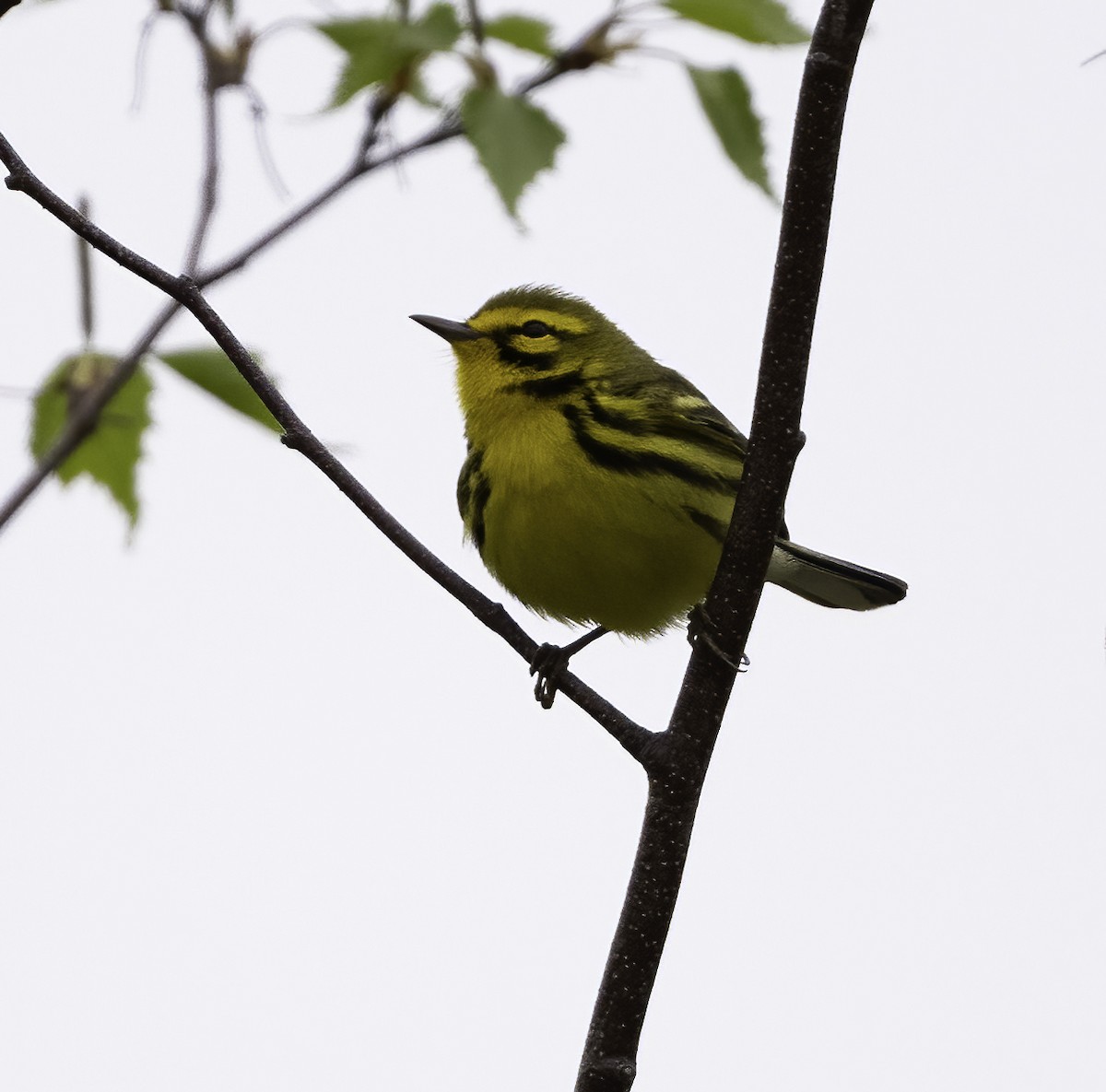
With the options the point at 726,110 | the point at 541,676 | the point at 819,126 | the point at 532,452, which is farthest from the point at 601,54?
the point at 541,676

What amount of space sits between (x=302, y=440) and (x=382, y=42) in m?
0.74

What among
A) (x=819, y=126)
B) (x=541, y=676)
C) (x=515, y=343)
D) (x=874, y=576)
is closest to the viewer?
(x=819, y=126)

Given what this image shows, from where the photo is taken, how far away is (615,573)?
3934 millimetres

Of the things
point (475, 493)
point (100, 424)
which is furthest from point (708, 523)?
point (100, 424)

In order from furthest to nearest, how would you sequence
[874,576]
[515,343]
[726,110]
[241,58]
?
[874,576] → [515,343] → [241,58] → [726,110]

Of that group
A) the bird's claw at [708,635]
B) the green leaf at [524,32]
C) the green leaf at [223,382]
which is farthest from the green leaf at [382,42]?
the bird's claw at [708,635]

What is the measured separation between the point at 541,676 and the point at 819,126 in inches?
70.8

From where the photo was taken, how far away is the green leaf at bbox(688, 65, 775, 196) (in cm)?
274

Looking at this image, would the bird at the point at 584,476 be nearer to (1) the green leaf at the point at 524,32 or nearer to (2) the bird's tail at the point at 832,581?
(2) the bird's tail at the point at 832,581

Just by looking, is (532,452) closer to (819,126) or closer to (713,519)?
(713,519)

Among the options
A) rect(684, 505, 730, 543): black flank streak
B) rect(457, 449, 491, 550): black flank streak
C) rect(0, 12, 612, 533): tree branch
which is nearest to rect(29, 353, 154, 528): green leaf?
rect(0, 12, 612, 533): tree branch

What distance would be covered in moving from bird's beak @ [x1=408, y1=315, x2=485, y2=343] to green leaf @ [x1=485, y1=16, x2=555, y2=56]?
1580mm

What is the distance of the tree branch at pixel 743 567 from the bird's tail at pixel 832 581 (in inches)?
77.9

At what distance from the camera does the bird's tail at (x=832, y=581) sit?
484 cm
